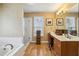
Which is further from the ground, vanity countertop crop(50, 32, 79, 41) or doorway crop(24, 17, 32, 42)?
doorway crop(24, 17, 32, 42)

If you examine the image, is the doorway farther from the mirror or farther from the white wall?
the mirror

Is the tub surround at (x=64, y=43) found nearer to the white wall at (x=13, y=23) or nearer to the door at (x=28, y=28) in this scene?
the door at (x=28, y=28)

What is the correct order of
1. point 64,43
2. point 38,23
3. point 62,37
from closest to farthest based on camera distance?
1. point 38,23
2. point 64,43
3. point 62,37

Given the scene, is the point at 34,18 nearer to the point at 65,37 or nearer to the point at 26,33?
the point at 26,33

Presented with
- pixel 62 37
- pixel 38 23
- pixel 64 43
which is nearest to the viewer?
pixel 38 23

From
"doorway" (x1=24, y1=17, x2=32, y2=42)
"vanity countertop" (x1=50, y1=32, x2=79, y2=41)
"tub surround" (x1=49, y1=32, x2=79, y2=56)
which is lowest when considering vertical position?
"tub surround" (x1=49, y1=32, x2=79, y2=56)

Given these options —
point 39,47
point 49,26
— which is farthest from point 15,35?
point 49,26

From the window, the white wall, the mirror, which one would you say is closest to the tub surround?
the mirror

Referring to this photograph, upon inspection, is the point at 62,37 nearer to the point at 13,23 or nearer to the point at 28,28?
the point at 28,28

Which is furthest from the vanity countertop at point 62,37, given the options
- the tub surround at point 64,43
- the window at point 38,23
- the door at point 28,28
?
the door at point 28,28

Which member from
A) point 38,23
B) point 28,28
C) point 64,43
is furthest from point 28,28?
point 64,43

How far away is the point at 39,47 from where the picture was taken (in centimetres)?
252

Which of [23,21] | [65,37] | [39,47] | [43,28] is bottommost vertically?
[39,47]

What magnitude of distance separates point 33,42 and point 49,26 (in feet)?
1.58
